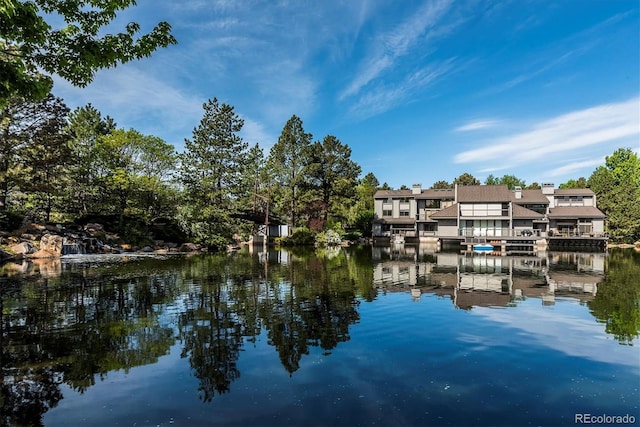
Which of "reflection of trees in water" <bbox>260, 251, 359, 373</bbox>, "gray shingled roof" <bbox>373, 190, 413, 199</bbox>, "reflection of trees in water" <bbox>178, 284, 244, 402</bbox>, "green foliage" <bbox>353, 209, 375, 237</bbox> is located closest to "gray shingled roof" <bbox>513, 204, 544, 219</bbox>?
"gray shingled roof" <bbox>373, 190, 413, 199</bbox>

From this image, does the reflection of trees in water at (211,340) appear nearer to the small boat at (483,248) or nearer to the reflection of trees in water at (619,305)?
the reflection of trees in water at (619,305)

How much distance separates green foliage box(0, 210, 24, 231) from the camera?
34688 millimetres

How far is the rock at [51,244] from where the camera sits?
34.5 metres

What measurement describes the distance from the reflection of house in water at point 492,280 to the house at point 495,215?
72.6 feet

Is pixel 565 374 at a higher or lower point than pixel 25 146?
lower

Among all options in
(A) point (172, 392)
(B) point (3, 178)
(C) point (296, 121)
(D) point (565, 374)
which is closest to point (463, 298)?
(D) point (565, 374)

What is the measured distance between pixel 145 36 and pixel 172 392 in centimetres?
885

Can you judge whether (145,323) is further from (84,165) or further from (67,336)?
(84,165)

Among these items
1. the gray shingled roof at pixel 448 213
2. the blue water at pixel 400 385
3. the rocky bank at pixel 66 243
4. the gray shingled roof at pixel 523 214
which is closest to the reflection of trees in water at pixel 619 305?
the blue water at pixel 400 385

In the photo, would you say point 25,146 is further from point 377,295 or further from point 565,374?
point 565,374

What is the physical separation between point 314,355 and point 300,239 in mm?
47613

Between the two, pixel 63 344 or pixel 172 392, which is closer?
pixel 172 392

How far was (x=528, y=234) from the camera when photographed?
2072 inches

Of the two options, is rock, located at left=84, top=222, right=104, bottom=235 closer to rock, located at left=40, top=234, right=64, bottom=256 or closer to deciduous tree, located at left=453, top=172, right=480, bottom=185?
rock, located at left=40, top=234, right=64, bottom=256
